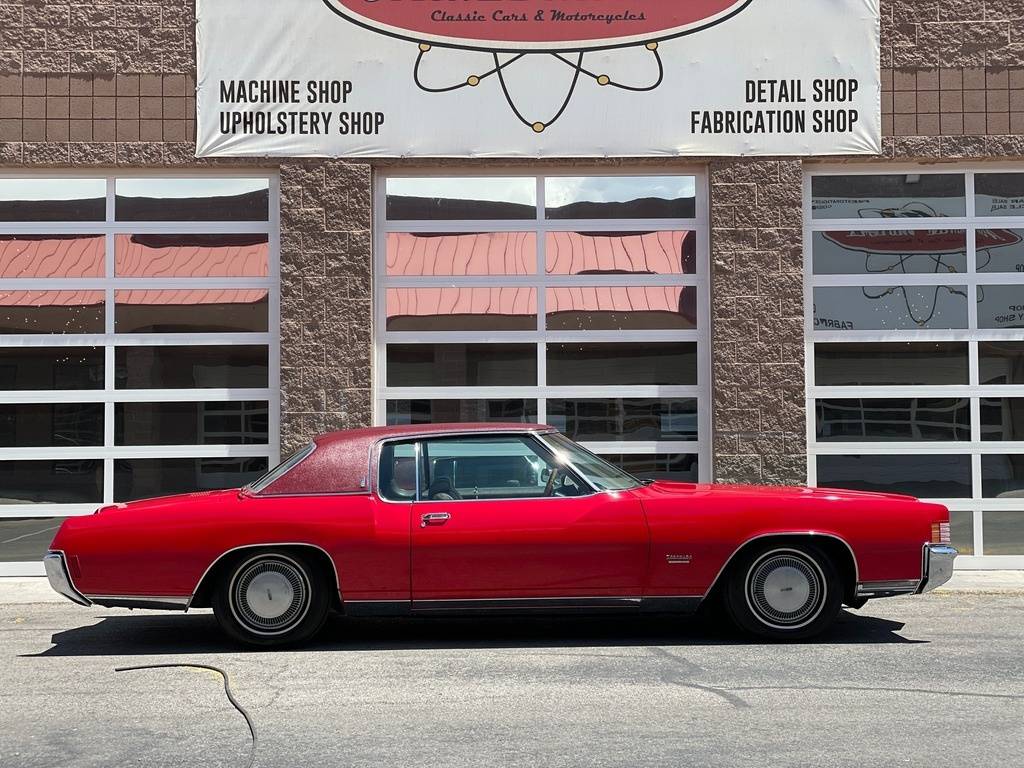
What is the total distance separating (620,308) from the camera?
11.6 m

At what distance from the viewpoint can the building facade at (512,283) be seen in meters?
11.4

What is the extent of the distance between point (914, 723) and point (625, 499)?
7.66ft

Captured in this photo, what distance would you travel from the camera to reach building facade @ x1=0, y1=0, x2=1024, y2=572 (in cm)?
1141

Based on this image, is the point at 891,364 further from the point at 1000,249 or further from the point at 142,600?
the point at 142,600

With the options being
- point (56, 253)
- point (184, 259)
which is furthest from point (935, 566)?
point (56, 253)

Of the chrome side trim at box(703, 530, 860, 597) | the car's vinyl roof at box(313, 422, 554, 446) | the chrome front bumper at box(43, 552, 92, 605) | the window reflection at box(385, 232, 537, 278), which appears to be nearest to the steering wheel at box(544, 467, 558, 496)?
the car's vinyl roof at box(313, 422, 554, 446)

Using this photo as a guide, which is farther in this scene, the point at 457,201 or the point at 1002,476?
the point at 457,201

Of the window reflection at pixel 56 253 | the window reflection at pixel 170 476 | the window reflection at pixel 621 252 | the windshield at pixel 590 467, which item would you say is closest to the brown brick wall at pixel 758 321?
the window reflection at pixel 621 252

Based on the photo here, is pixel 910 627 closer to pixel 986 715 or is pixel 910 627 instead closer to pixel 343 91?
pixel 986 715

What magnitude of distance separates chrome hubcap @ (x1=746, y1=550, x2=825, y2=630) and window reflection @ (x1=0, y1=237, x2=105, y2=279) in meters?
6.91

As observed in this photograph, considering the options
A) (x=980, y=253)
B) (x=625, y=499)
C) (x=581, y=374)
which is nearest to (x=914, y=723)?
(x=625, y=499)

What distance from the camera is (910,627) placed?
8.04m

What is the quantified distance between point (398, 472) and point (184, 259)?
4889 mm

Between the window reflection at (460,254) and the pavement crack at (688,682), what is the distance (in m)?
5.11
